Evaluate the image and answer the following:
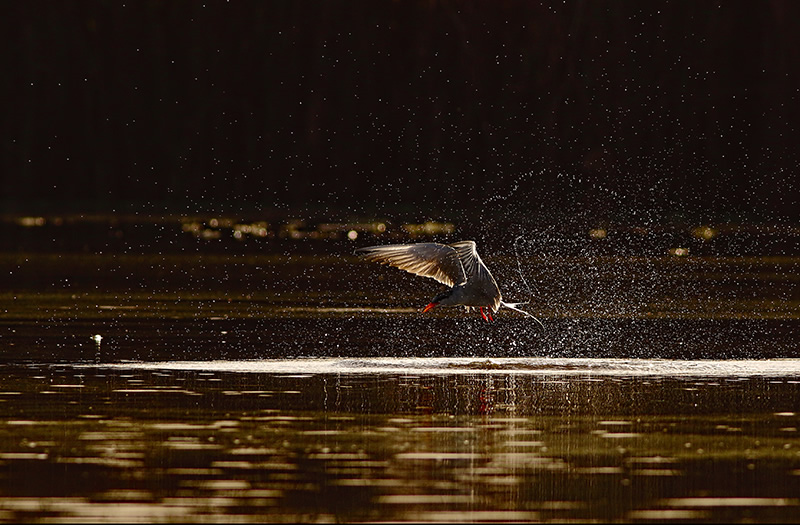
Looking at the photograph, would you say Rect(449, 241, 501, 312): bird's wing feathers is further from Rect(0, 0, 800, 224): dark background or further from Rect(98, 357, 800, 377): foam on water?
Rect(0, 0, 800, 224): dark background

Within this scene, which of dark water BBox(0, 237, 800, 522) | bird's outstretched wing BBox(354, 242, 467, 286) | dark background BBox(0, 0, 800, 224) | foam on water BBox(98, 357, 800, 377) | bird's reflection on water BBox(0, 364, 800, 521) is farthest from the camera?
dark background BBox(0, 0, 800, 224)

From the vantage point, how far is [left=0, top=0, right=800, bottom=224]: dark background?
3750 inches

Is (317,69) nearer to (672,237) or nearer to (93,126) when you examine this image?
(93,126)

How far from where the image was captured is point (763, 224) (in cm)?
7375

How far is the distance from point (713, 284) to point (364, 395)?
21.2 meters

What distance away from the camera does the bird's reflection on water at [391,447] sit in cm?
1343

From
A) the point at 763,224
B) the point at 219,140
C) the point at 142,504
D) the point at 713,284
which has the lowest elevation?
the point at 142,504

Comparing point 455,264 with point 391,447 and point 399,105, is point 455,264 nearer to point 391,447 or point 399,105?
point 391,447

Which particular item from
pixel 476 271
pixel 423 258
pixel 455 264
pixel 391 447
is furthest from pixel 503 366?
pixel 391 447

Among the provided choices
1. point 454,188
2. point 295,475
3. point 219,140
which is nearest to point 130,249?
point 295,475

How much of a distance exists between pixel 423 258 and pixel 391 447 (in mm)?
6581

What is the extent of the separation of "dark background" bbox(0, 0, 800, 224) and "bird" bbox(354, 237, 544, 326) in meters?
65.3

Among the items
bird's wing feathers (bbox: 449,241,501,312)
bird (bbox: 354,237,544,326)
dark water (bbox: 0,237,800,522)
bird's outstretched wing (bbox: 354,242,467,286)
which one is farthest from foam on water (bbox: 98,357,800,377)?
bird's outstretched wing (bbox: 354,242,467,286)

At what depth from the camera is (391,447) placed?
52.1ft
